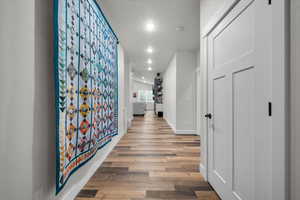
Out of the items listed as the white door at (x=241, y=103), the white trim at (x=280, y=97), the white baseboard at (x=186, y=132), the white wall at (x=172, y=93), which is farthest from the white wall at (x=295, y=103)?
the white wall at (x=172, y=93)

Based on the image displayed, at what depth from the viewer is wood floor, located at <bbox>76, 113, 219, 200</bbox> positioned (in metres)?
1.54

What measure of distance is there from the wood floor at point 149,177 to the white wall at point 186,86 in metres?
1.56

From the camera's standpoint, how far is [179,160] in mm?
2412

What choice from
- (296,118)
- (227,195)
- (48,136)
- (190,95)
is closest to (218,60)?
(296,118)

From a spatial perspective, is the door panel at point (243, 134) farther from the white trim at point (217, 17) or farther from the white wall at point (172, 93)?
the white wall at point (172, 93)

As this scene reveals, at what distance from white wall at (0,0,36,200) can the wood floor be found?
0.83 meters

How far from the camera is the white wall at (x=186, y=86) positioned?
4.29m

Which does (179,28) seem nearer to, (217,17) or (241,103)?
(217,17)

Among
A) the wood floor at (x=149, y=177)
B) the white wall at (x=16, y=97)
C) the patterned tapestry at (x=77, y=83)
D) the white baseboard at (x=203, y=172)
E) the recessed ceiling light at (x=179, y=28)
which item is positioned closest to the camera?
the white wall at (x=16, y=97)

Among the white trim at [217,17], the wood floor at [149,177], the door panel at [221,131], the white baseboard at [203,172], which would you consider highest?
the white trim at [217,17]

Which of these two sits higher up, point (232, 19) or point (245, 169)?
point (232, 19)

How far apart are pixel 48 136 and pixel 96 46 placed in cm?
121

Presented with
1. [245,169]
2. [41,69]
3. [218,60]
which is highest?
[218,60]

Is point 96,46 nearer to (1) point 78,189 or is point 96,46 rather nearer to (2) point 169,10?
(2) point 169,10
